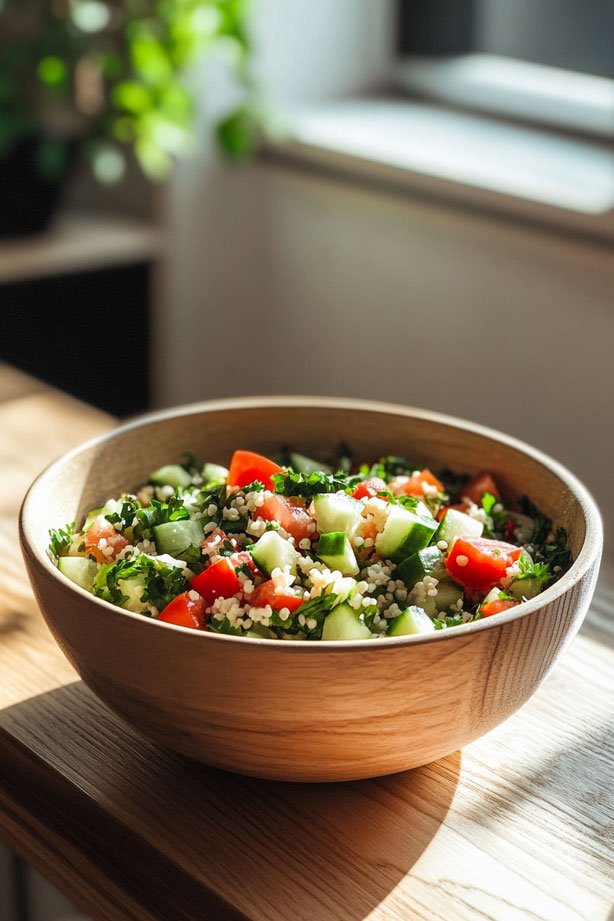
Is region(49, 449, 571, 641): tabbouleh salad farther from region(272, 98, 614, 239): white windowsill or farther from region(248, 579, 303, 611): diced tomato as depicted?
region(272, 98, 614, 239): white windowsill

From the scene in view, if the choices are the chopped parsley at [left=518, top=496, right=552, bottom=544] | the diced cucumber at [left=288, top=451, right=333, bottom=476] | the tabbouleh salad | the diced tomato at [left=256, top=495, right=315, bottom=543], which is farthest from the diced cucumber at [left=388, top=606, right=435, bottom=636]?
the diced cucumber at [left=288, top=451, right=333, bottom=476]

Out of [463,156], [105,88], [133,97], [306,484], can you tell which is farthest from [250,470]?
[105,88]

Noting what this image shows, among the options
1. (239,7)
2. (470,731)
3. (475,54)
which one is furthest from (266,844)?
(475,54)

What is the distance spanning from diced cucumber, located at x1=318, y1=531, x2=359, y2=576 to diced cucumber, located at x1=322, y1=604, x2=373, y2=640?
0.05m

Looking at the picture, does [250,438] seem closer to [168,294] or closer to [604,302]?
[604,302]

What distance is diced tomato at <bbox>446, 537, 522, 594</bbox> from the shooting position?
898 millimetres

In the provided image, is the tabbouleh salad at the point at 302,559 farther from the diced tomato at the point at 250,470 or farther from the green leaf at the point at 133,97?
the green leaf at the point at 133,97

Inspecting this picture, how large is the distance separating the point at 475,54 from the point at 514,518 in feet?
6.19

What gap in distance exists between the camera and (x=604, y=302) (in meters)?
2.08

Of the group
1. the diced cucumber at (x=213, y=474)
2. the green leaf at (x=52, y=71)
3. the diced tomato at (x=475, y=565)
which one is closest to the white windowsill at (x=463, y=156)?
the green leaf at (x=52, y=71)

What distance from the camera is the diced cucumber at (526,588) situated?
0.89 m

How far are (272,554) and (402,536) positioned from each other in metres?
0.11

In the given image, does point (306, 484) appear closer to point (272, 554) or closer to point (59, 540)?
point (272, 554)

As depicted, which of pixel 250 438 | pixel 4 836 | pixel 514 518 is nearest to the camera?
pixel 4 836
